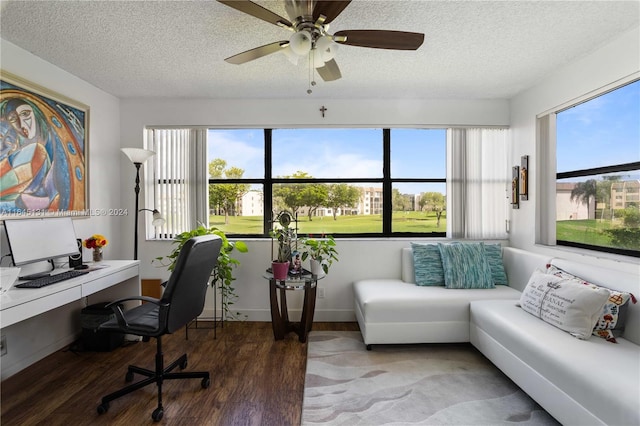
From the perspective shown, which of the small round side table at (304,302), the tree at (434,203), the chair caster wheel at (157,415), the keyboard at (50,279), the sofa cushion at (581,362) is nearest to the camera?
the sofa cushion at (581,362)

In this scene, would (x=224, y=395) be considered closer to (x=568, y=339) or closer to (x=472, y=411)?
(x=472, y=411)

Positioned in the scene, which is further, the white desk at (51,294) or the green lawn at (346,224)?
the green lawn at (346,224)

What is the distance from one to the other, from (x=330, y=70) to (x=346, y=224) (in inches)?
82.2

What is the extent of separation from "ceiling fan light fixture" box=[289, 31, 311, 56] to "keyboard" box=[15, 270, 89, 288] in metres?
2.20

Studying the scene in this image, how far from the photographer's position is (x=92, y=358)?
2.74 metres

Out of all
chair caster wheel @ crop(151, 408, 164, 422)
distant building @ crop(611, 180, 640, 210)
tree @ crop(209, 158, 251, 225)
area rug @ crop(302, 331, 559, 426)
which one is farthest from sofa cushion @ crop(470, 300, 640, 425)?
tree @ crop(209, 158, 251, 225)

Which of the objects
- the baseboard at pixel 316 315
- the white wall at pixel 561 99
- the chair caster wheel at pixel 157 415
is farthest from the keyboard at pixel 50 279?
the white wall at pixel 561 99

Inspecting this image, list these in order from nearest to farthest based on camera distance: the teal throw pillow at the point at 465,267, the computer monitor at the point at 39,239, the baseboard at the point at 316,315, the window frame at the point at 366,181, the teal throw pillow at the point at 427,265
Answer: the computer monitor at the point at 39,239, the teal throw pillow at the point at 465,267, the teal throw pillow at the point at 427,265, the baseboard at the point at 316,315, the window frame at the point at 366,181

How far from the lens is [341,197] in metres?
3.97

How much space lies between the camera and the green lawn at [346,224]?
3.88 meters

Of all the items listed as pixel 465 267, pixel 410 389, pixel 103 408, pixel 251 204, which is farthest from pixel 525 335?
pixel 251 204

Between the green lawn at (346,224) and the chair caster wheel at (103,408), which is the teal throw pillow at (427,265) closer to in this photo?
the green lawn at (346,224)

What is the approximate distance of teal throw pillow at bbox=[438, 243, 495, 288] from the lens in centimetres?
312

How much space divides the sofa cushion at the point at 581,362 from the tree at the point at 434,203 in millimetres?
1677
